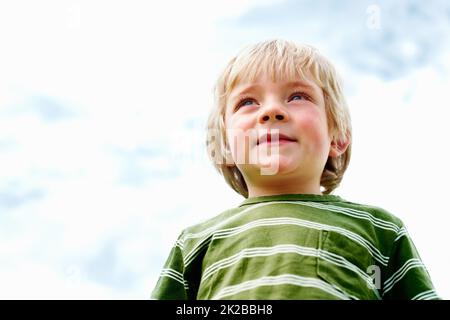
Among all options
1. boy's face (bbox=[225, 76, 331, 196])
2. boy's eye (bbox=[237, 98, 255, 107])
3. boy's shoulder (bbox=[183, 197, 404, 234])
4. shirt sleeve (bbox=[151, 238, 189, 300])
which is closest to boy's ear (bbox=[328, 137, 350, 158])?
boy's face (bbox=[225, 76, 331, 196])

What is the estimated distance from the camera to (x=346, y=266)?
1944mm

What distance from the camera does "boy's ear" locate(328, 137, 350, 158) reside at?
2447 mm

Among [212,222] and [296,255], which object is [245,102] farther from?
[296,255]

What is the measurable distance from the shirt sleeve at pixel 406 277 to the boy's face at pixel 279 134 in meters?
0.41

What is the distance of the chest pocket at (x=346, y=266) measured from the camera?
6.17ft

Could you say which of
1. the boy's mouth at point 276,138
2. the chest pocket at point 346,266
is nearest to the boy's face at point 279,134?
the boy's mouth at point 276,138

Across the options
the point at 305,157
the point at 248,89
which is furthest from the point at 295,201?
the point at 248,89

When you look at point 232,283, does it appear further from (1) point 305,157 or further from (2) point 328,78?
(2) point 328,78

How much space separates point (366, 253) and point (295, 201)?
1.05ft

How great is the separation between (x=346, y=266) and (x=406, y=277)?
0.26 m

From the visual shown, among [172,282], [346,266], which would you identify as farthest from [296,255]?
[172,282]

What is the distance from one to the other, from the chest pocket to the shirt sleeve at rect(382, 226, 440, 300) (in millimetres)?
68
